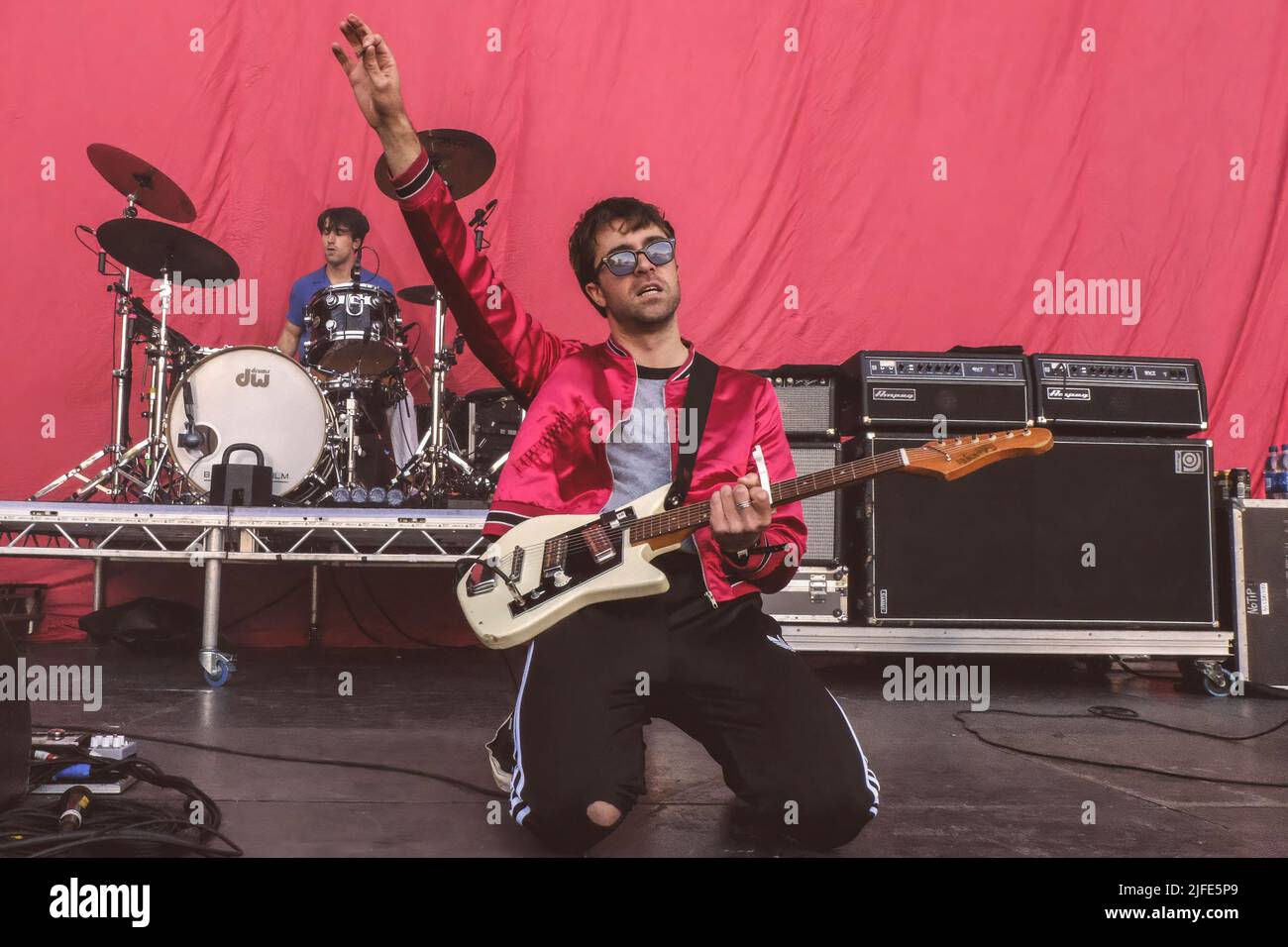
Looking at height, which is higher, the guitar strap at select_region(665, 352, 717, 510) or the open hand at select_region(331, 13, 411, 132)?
the open hand at select_region(331, 13, 411, 132)

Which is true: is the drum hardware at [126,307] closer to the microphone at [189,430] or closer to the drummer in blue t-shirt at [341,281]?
the microphone at [189,430]

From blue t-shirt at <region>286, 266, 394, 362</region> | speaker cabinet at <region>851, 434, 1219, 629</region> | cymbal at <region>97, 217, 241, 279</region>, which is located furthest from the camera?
blue t-shirt at <region>286, 266, 394, 362</region>

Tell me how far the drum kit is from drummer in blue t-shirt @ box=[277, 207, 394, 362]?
31cm

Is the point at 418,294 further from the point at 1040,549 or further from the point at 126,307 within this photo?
the point at 1040,549

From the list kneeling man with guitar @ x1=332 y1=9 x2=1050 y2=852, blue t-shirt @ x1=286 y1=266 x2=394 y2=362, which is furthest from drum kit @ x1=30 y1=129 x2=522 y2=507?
kneeling man with guitar @ x1=332 y1=9 x2=1050 y2=852

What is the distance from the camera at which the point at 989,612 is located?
3.68 m

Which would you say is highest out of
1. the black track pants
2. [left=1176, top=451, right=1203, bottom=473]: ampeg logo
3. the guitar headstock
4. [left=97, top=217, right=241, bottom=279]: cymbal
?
[left=97, top=217, right=241, bottom=279]: cymbal

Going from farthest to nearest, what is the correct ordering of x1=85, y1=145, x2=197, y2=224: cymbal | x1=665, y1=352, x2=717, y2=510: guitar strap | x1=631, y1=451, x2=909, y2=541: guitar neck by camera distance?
x1=85, y1=145, x2=197, y2=224: cymbal → x1=665, y1=352, x2=717, y2=510: guitar strap → x1=631, y1=451, x2=909, y2=541: guitar neck

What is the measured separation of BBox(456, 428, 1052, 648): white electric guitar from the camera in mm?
1758

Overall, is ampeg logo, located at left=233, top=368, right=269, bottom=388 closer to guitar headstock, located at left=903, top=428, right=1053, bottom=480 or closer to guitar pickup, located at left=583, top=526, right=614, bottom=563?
guitar pickup, located at left=583, top=526, right=614, bottom=563

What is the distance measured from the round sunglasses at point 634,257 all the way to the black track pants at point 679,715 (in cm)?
61

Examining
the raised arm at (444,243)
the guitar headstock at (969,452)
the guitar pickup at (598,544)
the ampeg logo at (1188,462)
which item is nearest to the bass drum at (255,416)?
the raised arm at (444,243)

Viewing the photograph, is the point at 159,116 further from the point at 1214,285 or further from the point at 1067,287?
the point at 1214,285

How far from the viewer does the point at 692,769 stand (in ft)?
7.90
